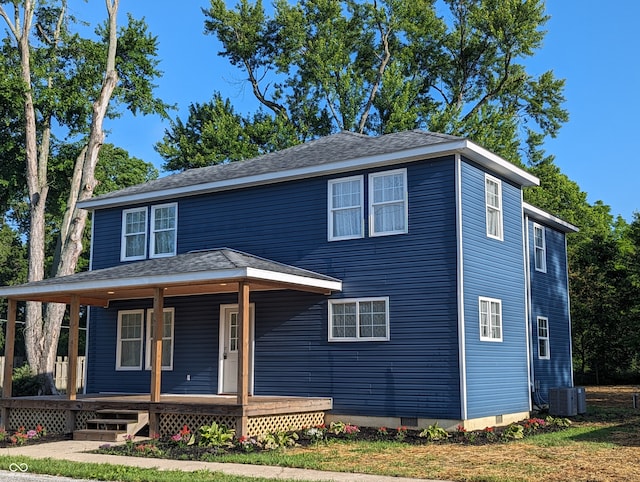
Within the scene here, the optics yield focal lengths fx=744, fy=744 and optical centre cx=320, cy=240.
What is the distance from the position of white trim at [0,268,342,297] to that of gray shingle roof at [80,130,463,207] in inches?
108

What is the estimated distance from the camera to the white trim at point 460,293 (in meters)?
14.0

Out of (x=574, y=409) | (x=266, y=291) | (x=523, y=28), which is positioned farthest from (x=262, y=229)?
(x=523, y=28)

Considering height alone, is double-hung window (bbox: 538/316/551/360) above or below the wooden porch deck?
above

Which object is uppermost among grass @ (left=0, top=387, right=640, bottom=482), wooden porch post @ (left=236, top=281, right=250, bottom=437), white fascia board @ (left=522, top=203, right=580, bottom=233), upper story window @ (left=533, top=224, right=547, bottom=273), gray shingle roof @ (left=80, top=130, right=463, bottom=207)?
gray shingle roof @ (left=80, top=130, right=463, bottom=207)

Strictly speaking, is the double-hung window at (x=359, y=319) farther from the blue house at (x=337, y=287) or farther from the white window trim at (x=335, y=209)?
the white window trim at (x=335, y=209)

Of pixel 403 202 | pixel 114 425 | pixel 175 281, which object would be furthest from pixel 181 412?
pixel 403 202

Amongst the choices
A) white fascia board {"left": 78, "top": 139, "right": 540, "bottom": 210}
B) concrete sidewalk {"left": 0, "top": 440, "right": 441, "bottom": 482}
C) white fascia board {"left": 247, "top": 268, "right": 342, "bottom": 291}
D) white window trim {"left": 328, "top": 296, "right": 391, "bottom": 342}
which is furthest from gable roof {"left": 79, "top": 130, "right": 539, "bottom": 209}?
concrete sidewalk {"left": 0, "top": 440, "right": 441, "bottom": 482}

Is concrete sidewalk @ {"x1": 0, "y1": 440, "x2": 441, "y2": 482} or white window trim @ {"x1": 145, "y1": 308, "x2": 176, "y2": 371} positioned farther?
white window trim @ {"x1": 145, "y1": 308, "x2": 176, "y2": 371}

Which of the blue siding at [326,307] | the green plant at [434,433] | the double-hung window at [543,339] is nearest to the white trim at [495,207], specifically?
the blue siding at [326,307]

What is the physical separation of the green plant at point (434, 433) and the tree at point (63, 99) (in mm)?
15357

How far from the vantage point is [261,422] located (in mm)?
13734

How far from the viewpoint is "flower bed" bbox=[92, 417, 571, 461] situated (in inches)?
486

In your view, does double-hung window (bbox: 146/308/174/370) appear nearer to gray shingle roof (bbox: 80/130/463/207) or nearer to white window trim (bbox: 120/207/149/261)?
white window trim (bbox: 120/207/149/261)

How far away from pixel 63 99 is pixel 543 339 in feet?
64.2
